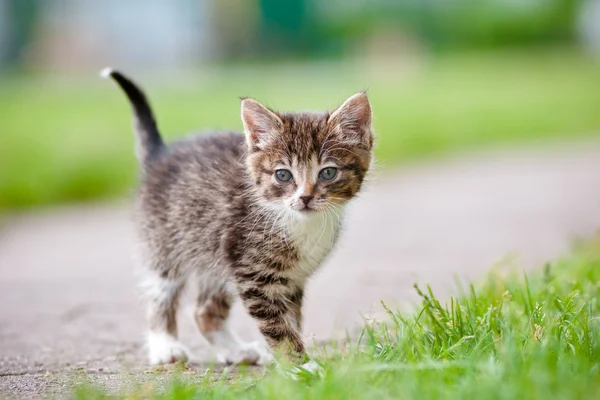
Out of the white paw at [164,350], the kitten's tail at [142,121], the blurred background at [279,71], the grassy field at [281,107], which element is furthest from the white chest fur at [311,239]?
the blurred background at [279,71]

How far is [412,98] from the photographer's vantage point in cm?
1641

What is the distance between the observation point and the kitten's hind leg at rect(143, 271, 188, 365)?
410cm

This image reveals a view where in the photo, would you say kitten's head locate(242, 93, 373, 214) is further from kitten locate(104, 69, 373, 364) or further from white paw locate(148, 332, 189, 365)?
white paw locate(148, 332, 189, 365)

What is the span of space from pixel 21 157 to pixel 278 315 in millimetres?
6489

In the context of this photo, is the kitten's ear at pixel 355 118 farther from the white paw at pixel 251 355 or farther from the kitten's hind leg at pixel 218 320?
the white paw at pixel 251 355

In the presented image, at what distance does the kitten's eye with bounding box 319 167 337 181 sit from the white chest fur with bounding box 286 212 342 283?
0.54 feet

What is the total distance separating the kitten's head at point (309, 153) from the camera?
12.5 feet

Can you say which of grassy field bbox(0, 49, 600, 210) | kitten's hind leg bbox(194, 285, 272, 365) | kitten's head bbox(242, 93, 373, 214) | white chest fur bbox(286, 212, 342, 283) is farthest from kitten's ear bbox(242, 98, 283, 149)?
grassy field bbox(0, 49, 600, 210)

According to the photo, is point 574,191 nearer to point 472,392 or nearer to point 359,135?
point 359,135

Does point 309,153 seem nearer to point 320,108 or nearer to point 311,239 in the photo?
point 311,239

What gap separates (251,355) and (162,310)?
551mm

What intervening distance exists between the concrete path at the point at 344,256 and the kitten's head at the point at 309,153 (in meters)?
0.40

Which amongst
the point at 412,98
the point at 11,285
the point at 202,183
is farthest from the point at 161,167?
the point at 412,98

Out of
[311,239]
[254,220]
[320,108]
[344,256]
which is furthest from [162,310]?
[320,108]
